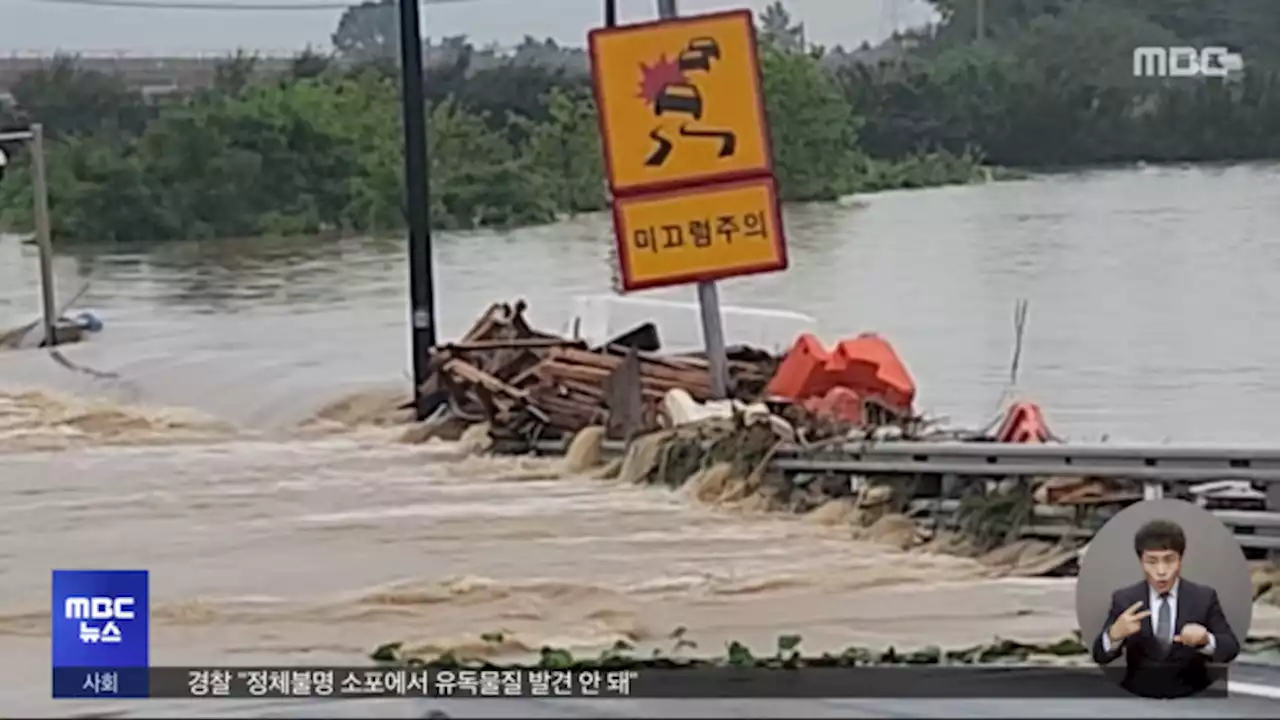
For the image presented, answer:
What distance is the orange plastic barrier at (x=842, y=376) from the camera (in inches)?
486

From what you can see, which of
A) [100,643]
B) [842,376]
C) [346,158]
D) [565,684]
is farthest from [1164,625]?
[346,158]

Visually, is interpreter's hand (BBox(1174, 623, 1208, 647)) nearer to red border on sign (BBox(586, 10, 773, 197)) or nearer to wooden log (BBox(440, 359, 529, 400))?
red border on sign (BBox(586, 10, 773, 197))

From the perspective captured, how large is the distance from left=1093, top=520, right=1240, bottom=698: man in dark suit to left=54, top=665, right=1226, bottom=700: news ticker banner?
74 millimetres

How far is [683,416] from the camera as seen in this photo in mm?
11781

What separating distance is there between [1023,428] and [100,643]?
252 inches

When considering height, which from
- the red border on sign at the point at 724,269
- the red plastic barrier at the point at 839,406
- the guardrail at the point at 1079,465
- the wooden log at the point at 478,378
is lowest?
the wooden log at the point at 478,378

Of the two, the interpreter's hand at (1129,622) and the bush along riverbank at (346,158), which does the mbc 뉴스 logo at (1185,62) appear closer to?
the bush along riverbank at (346,158)

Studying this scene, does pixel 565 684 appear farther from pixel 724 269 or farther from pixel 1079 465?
pixel 724 269

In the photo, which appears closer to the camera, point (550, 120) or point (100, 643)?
point (100, 643)

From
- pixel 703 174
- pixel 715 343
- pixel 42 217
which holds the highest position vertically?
pixel 703 174

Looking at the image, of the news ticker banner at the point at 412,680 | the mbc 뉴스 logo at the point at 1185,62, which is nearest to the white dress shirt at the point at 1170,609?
the news ticker banner at the point at 412,680

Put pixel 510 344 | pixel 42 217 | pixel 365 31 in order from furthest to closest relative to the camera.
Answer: pixel 365 31
pixel 42 217
pixel 510 344

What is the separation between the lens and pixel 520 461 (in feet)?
40.4

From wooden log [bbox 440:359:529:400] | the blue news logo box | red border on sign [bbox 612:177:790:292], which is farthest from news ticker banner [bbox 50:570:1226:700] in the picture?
wooden log [bbox 440:359:529:400]
